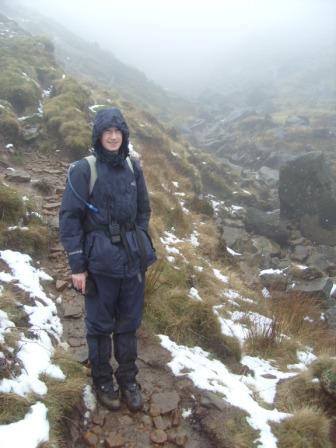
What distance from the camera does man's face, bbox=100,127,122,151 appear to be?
4.06m

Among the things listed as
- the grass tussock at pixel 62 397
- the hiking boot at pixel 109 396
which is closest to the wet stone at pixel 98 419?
the hiking boot at pixel 109 396

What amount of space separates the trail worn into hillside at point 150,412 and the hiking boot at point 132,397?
9 centimetres

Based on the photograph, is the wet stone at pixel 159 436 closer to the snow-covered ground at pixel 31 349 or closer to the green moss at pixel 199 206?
the snow-covered ground at pixel 31 349

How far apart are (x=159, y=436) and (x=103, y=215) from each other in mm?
2250

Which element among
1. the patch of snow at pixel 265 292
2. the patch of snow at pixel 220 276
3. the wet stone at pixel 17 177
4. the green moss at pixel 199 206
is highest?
the wet stone at pixel 17 177

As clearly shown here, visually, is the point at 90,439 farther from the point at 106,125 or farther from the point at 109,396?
the point at 106,125

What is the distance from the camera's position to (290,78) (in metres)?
89.0

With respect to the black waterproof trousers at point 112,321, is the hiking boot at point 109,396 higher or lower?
lower

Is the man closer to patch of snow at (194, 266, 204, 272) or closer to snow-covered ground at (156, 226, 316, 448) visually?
snow-covered ground at (156, 226, 316, 448)

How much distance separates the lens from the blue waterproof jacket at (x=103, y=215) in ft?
13.2

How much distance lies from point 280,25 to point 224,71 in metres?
65.1

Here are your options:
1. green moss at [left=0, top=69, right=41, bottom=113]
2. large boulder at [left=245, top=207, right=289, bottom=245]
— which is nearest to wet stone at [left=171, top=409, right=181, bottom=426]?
green moss at [left=0, top=69, right=41, bottom=113]

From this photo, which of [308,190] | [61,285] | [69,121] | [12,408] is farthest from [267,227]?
[12,408]

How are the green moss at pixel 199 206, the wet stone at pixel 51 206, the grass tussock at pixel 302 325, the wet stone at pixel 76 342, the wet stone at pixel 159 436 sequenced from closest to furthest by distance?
1. the wet stone at pixel 159 436
2. the wet stone at pixel 76 342
3. the grass tussock at pixel 302 325
4. the wet stone at pixel 51 206
5. the green moss at pixel 199 206
